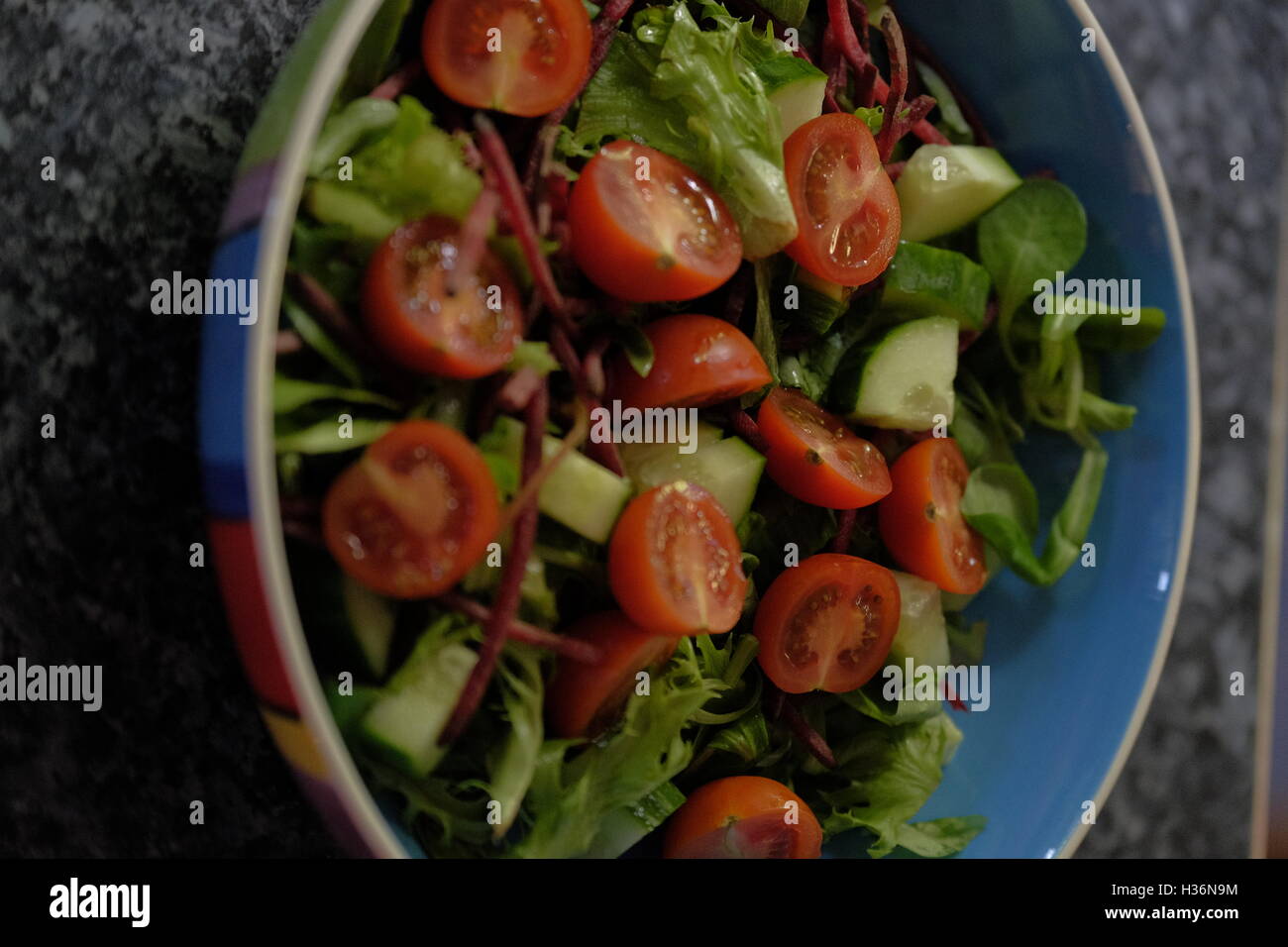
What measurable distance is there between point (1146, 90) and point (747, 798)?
4.00 feet

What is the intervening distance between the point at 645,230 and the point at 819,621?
18.2 inches

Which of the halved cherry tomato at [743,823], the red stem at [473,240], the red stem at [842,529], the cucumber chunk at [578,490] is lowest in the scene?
the halved cherry tomato at [743,823]

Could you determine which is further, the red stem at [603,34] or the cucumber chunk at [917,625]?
the cucumber chunk at [917,625]

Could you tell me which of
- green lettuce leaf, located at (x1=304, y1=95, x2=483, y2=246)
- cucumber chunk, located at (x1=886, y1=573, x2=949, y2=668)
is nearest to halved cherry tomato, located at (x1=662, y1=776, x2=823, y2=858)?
cucumber chunk, located at (x1=886, y1=573, x2=949, y2=668)

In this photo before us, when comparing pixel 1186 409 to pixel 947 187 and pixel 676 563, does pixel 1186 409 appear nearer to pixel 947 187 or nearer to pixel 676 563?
pixel 947 187

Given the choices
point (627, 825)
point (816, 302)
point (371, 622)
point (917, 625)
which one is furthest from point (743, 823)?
point (816, 302)

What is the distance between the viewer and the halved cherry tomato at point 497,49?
0.96 meters

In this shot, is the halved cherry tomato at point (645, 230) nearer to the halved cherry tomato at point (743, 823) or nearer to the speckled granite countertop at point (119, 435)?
the speckled granite countertop at point (119, 435)

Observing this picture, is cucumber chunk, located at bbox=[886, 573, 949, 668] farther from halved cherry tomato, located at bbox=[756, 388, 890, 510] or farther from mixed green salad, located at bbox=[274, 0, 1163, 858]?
halved cherry tomato, located at bbox=[756, 388, 890, 510]

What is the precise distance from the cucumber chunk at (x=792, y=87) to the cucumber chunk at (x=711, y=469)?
340 millimetres

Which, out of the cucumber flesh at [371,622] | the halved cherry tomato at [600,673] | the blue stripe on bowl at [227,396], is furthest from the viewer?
the halved cherry tomato at [600,673]

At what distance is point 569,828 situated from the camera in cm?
101

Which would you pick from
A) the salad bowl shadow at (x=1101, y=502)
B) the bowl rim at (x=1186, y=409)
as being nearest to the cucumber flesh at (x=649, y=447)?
the salad bowl shadow at (x=1101, y=502)

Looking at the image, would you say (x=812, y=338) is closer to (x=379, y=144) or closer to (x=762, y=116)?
(x=762, y=116)
